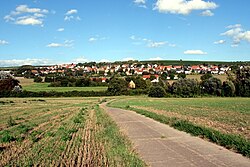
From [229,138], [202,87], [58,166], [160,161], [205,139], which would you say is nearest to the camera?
[58,166]

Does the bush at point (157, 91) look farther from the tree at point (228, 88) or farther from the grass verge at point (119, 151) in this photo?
the grass verge at point (119, 151)

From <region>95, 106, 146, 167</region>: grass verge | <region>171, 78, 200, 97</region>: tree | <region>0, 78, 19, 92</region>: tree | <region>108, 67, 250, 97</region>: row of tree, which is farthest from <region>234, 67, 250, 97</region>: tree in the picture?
<region>95, 106, 146, 167</region>: grass verge

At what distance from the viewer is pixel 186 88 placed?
3258 inches

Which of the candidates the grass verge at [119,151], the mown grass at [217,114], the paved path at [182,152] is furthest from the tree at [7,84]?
the paved path at [182,152]

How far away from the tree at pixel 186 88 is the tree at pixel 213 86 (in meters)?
2.48

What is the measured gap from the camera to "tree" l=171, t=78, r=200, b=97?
271 ft

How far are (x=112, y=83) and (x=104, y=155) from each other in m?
80.7

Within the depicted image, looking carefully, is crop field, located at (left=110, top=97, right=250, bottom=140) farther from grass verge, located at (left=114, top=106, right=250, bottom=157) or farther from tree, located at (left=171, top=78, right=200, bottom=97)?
tree, located at (left=171, top=78, right=200, bottom=97)

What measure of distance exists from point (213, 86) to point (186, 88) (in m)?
7.65

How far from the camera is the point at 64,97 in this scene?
3361 inches

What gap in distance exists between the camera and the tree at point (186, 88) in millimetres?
82750

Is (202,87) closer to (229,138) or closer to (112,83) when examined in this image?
(112,83)

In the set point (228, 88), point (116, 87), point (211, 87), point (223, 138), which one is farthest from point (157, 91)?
point (223, 138)

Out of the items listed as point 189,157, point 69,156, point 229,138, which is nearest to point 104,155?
point 69,156
